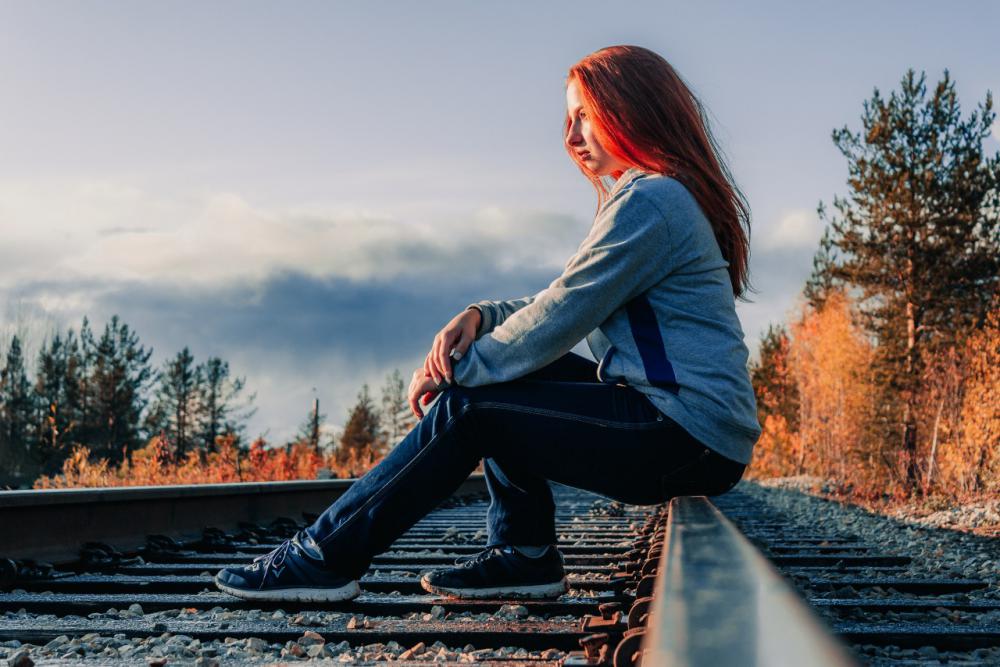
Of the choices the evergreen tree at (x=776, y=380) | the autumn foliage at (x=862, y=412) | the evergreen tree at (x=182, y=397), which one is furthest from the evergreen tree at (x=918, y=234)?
the evergreen tree at (x=182, y=397)

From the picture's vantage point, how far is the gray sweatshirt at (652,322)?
7.38 ft

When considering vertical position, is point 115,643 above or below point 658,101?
below

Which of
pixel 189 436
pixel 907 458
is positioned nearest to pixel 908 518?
pixel 907 458

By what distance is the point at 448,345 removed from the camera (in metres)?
2.39

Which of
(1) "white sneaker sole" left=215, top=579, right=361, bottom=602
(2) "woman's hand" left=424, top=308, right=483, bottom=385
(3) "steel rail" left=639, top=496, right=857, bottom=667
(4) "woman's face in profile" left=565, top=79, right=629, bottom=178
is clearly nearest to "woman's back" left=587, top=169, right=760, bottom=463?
(4) "woman's face in profile" left=565, top=79, right=629, bottom=178

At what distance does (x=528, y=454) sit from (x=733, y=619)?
156 centimetres

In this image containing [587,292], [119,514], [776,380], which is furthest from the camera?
[776,380]

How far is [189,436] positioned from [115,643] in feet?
225

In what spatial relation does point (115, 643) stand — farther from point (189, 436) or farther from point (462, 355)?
point (189, 436)

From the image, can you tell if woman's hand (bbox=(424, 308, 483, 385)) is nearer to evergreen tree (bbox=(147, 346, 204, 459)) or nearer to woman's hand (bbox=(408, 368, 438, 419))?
woman's hand (bbox=(408, 368, 438, 419))

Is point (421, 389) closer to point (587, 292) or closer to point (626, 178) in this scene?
point (587, 292)

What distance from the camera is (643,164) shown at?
2506 mm

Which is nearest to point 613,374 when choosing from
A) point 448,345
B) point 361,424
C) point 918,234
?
point 448,345

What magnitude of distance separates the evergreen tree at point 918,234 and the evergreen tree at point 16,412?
125ft
